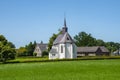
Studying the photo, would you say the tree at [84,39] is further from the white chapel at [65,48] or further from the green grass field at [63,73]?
the green grass field at [63,73]

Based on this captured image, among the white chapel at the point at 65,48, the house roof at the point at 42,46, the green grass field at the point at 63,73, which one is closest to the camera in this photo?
the green grass field at the point at 63,73

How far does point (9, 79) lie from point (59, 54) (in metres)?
86.6

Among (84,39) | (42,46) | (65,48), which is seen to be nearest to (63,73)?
(65,48)

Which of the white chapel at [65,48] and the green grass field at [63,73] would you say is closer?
the green grass field at [63,73]

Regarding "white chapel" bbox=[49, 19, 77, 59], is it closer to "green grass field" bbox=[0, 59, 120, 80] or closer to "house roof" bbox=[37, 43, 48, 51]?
"house roof" bbox=[37, 43, 48, 51]

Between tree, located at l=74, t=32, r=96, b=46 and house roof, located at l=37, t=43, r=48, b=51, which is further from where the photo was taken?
tree, located at l=74, t=32, r=96, b=46

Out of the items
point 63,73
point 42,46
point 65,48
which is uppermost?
point 42,46

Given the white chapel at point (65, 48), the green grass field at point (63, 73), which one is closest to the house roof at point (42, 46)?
the white chapel at point (65, 48)

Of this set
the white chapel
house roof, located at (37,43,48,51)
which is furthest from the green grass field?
house roof, located at (37,43,48,51)

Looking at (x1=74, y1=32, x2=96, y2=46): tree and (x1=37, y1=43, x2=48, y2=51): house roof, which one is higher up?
(x1=74, y1=32, x2=96, y2=46): tree

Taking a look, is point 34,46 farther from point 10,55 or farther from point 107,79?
point 107,79

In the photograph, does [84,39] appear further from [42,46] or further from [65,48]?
[65,48]

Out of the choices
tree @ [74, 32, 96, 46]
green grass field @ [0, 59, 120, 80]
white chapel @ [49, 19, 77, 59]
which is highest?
tree @ [74, 32, 96, 46]

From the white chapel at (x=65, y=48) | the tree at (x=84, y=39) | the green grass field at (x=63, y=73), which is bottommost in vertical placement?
the green grass field at (x=63, y=73)
